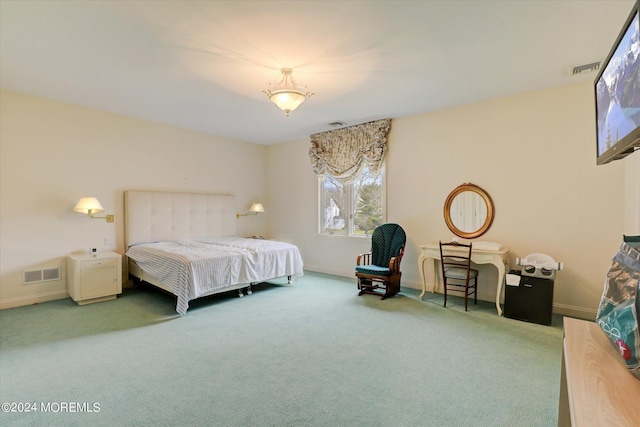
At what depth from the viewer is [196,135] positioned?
567cm

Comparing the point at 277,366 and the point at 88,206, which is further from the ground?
the point at 88,206

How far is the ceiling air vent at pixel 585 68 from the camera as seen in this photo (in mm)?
2992

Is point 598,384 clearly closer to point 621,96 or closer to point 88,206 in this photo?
point 621,96

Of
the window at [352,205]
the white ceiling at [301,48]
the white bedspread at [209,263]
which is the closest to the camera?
the white ceiling at [301,48]

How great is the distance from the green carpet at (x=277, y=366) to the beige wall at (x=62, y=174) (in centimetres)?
69

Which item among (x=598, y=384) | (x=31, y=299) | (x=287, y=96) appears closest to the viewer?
(x=598, y=384)

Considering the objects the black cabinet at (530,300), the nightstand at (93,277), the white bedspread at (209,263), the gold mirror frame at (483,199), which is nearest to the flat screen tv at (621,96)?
the black cabinet at (530,300)

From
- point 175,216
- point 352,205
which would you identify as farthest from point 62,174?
point 352,205

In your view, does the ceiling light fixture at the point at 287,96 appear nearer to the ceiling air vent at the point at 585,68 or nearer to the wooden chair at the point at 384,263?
the wooden chair at the point at 384,263

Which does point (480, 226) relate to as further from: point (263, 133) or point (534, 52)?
point (263, 133)

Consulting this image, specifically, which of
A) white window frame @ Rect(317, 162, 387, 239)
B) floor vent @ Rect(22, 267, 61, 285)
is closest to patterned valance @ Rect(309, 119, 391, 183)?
white window frame @ Rect(317, 162, 387, 239)

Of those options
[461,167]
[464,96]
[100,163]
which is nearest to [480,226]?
[461,167]

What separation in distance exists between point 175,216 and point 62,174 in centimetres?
161

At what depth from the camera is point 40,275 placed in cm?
402
